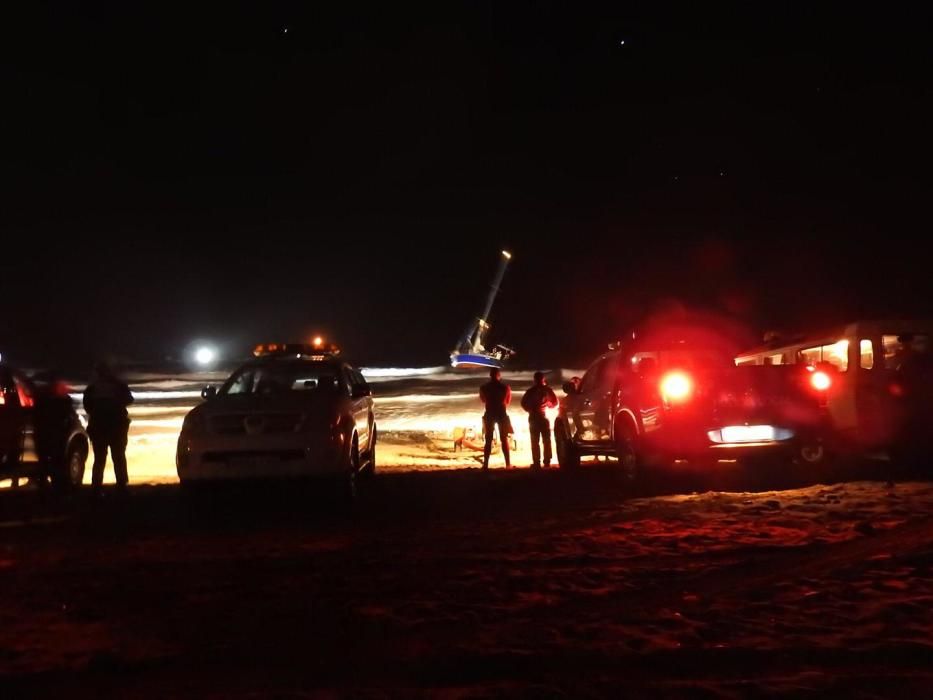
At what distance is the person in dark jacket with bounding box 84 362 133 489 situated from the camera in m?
11.1

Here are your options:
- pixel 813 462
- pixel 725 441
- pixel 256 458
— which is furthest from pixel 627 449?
pixel 256 458

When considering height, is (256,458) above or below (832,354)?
below

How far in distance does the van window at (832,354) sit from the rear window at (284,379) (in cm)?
621

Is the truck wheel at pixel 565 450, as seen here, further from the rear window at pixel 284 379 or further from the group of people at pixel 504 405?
the rear window at pixel 284 379

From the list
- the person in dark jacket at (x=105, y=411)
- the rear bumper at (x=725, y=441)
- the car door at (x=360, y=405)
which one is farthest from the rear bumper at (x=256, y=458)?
the rear bumper at (x=725, y=441)

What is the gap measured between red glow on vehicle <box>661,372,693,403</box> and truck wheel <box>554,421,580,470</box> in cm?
348

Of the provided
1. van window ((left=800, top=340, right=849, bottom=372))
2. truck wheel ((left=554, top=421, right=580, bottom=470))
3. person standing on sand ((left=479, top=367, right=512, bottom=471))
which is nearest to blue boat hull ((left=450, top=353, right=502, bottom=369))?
truck wheel ((left=554, top=421, right=580, bottom=470))

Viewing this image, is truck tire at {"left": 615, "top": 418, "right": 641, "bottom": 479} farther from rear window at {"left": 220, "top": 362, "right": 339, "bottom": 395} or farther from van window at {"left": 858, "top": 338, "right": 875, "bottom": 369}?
rear window at {"left": 220, "top": 362, "right": 339, "bottom": 395}

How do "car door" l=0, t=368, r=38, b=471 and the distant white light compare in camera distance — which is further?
the distant white light

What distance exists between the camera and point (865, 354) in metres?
12.3

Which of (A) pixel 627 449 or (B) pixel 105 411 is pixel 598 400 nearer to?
(A) pixel 627 449

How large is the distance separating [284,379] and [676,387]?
4641 millimetres

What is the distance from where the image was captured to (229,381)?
10750 millimetres

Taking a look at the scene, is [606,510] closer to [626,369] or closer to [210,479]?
[626,369]
